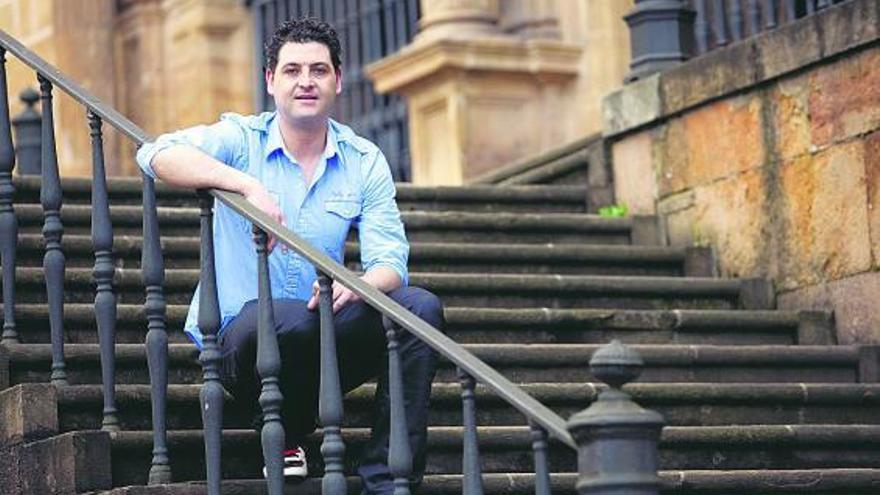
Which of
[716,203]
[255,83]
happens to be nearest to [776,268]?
[716,203]

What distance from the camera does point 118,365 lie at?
9.27m

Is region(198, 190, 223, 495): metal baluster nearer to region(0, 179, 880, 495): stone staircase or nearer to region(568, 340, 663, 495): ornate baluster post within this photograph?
region(0, 179, 880, 495): stone staircase

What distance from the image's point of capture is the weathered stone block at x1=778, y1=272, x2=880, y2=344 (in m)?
11.0

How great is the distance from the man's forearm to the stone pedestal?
21.6 ft

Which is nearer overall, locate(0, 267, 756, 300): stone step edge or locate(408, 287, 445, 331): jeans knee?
locate(408, 287, 445, 331): jeans knee

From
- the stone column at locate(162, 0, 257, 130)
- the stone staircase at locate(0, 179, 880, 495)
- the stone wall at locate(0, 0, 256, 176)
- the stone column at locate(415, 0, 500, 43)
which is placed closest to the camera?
the stone staircase at locate(0, 179, 880, 495)

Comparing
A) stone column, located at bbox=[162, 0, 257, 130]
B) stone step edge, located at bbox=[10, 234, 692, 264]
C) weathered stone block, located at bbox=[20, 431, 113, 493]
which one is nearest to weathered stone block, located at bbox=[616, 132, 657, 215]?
stone step edge, located at bbox=[10, 234, 692, 264]

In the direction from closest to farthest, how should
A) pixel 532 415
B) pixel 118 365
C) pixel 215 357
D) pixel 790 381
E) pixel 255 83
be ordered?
pixel 532 415 → pixel 215 357 → pixel 118 365 → pixel 790 381 → pixel 255 83

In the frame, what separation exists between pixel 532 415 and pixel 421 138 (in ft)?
26.7

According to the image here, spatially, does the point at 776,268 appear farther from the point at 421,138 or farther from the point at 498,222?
the point at 421,138

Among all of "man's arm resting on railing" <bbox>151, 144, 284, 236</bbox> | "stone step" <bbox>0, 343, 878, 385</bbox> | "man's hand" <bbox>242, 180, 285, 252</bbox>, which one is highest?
"man's arm resting on railing" <bbox>151, 144, 284, 236</bbox>

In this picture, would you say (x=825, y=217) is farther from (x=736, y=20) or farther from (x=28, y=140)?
(x=28, y=140)

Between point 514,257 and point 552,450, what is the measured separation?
2.19m

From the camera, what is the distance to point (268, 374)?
8102mm
